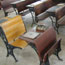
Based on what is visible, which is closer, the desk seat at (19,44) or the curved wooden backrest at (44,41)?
the curved wooden backrest at (44,41)

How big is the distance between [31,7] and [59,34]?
1033 mm

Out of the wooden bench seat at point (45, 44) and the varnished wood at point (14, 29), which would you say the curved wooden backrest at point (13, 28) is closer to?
the varnished wood at point (14, 29)

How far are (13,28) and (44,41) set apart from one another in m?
0.65

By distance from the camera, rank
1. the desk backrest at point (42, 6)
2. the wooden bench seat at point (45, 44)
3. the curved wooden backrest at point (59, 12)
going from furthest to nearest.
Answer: the desk backrest at point (42, 6) → the curved wooden backrest at point (59, 12) → the wooden bench seat at point (45, 44)

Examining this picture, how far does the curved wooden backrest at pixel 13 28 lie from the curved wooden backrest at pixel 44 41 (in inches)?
24.1

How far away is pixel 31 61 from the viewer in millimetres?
2002

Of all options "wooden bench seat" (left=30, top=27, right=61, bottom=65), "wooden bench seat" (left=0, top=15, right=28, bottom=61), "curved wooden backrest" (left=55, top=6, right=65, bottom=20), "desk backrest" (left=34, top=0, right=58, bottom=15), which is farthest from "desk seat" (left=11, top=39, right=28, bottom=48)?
"desk backrest" (left=34, top=0, right=58, bottom=15)

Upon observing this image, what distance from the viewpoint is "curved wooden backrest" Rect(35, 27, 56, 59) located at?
141 centimetres

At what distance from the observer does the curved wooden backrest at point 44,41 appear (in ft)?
4.61

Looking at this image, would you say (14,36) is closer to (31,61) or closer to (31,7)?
(31,61)

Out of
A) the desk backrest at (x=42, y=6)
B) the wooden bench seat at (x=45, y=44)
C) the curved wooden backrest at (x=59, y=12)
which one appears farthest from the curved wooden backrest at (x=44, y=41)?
the desk backrest at (x=42, y=6)

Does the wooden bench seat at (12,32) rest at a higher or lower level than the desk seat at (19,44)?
higher

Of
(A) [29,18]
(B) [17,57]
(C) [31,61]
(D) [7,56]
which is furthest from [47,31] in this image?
(A) [29,18]

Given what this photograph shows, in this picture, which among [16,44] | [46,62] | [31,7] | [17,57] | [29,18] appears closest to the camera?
[46,62]
